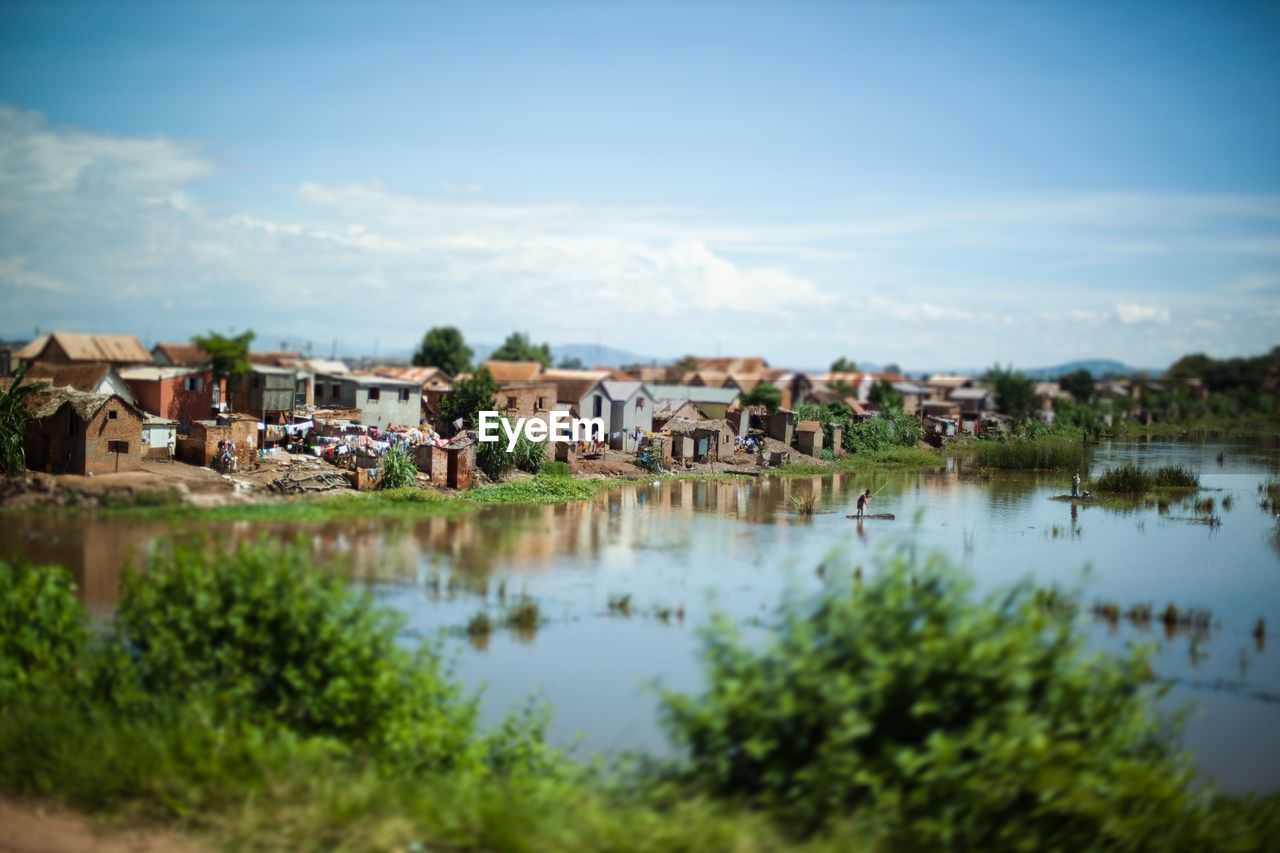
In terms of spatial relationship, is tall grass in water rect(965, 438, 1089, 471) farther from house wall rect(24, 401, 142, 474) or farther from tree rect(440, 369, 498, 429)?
house wall rect(24, 401, 142, 474)

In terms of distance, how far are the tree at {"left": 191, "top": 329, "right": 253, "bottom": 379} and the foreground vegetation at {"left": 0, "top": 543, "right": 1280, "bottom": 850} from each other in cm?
2774

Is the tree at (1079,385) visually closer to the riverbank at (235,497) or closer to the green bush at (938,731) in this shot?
the riverbank at (235,497)

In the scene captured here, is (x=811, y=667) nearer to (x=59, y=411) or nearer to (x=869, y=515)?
(x=869, y=515)

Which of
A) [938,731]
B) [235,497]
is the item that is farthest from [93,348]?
[938,731]

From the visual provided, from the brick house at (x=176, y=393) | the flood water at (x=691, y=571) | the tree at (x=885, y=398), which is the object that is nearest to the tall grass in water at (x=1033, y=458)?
the tree at (x=885, y=398)

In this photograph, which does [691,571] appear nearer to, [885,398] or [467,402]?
[467,402]

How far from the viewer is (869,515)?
3119 cm

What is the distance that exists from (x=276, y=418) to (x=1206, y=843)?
32.6 m

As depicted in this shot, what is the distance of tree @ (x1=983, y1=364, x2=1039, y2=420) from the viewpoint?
7794 centimetres

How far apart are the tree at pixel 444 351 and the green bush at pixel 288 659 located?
61430 millimetres

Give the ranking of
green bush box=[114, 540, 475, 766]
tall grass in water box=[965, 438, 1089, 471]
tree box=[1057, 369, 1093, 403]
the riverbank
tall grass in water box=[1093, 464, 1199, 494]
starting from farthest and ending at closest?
1. tree box=[1057, 369, 1093, 403]
2. tall grass in water box=[965, 438, 1089, 471]
3. tall grass in water box=[1093, 464, 1199, 494]
4. the riverbank
5. green bush box=[114, 540, 475, 766]

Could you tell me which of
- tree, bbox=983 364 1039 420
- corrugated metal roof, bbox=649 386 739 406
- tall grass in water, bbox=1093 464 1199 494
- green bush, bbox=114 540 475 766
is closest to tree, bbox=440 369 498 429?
corrugated metal roof, bbox=649 386 739 406

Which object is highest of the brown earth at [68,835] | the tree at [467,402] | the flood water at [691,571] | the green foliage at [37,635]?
the tree at [467,402]

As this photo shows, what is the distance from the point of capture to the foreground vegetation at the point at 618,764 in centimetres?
969
